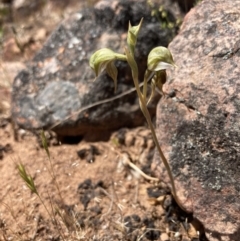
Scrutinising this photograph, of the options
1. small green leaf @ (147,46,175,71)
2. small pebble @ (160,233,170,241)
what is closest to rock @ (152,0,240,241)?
small pebble @ (160,233,170,241)

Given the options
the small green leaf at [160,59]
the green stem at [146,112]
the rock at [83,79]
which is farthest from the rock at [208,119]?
the rock at [83,79]

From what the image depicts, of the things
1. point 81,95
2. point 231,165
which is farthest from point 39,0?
point 231,165

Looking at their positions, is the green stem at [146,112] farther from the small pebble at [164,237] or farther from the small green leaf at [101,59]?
the small pebble at [164,237]

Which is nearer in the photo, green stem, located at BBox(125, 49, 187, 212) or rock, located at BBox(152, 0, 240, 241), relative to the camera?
green stem, located at BBox(125, 49, 187, 212)

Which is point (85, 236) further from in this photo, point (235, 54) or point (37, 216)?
point (235, 54)

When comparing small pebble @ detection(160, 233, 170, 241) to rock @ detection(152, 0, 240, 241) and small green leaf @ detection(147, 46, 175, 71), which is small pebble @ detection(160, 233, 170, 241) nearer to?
rock @ detection(152, 0, 240, 241)
